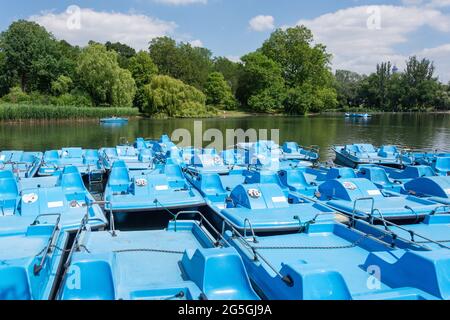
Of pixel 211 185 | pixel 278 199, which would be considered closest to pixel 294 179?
pixel 211 185

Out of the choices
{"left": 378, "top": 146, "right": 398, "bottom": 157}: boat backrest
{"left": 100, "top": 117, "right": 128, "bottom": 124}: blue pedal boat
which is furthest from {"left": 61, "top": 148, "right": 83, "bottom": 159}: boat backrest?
{"left": 100, "top": 117, "right": 128, "bottom": 124}: blue pedal boat

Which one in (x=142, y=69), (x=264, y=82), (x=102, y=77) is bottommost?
(x=102, y=77)

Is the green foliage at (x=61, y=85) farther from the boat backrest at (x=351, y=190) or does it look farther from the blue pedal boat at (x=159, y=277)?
the blue pedal boat at (x=159, y=277)

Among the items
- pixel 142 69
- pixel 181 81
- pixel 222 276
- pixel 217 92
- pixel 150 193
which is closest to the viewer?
pixel 222 276

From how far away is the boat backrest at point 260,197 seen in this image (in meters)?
10.0

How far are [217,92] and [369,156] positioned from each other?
64.9 metres

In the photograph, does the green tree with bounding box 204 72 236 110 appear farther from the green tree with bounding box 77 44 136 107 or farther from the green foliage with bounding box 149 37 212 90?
the green tree with bounding box 77 44 136 107

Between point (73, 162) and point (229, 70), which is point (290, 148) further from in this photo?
point (229, 70)

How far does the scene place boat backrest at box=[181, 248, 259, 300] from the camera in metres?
5.89

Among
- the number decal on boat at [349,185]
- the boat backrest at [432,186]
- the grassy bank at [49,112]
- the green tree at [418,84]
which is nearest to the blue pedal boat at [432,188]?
the boat backrest at [432,186]

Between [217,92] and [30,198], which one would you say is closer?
[30,198]

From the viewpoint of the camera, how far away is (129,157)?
64.6 ft

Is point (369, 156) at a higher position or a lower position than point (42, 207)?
lower
